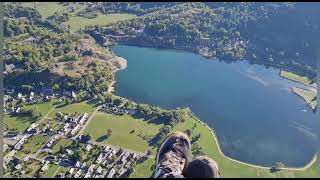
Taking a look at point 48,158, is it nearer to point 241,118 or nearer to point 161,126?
point 161,126

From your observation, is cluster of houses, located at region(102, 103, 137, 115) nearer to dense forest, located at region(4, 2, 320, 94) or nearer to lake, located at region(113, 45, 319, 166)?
lake, located at region(113, 45, 319, 166)

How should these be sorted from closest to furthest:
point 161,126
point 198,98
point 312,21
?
point 161,126 < point 198,98 < point 312,21

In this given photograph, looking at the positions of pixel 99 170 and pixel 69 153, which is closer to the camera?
pixel 99 170

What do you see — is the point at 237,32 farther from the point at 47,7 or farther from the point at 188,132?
the point at 47,7

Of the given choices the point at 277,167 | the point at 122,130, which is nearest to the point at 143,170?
the point at 122,130

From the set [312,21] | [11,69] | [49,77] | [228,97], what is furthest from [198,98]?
[312,21]

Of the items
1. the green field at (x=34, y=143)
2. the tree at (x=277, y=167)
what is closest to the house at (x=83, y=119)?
the green field at (x=34, y=143)
